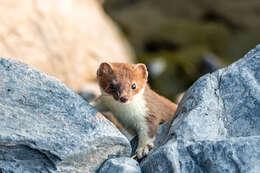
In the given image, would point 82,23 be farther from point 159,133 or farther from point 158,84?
point 159,133

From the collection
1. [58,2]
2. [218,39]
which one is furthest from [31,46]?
[218,39]

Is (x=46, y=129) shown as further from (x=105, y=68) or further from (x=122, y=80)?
(x=105, y=68)

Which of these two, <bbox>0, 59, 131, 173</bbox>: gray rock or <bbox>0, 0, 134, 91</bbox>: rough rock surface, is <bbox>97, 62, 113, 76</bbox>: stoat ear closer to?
<bbox>0, 59, 131, 173</bbox>: gray rock

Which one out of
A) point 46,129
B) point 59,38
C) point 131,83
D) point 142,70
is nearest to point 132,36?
point 59,38

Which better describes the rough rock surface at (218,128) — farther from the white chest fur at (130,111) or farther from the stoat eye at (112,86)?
the stoat eye at (112,86)

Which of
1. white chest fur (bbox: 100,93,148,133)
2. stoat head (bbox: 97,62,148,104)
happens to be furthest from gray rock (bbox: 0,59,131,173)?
white chest fur (bbox: 100,93,148,133)

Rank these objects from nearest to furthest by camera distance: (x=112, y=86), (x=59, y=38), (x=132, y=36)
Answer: (x=112, y=86), (x=59, y=38), (x=132, y=36)
